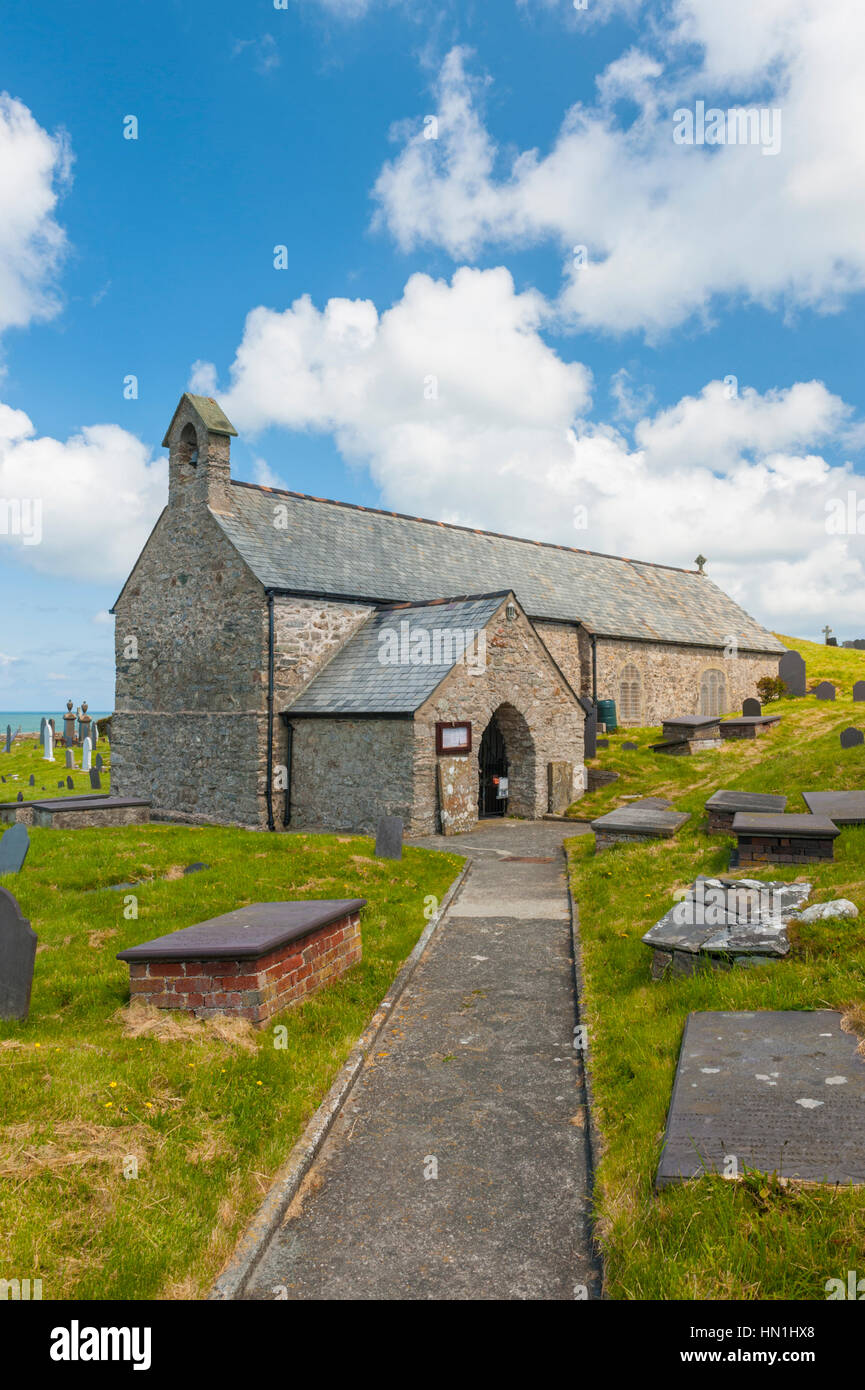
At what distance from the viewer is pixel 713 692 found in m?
35.9

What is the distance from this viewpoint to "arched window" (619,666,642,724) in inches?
1261

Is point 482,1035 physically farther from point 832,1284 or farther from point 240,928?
point 832,1284

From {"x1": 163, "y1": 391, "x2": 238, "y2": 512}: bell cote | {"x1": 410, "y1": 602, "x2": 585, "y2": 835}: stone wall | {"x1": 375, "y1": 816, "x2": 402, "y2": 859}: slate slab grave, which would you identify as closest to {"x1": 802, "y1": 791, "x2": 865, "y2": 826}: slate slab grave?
{"x1": 375, "y1": 816, "x2": 402, "y2": 859}: slate slab grave

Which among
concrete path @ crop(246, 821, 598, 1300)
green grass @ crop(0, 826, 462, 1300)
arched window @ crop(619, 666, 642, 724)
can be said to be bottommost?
concrete path @ crop(246, 821, 598, 1300)

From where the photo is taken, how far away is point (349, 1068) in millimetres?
5820

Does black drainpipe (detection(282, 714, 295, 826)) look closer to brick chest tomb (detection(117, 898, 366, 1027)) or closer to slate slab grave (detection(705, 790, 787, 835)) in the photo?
slate slab grave (detection(705, 790, 787, 835))

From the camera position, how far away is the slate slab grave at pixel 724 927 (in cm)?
646

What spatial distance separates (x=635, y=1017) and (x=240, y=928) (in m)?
3.35

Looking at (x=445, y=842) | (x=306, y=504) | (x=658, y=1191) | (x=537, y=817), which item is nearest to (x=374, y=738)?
(x=445, y=842)

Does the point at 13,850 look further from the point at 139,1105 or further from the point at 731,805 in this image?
the point at 731,805

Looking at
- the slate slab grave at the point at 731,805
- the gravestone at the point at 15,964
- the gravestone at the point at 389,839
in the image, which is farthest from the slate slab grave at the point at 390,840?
the gravestone at the point at 15,964

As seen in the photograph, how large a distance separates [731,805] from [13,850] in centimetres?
1113

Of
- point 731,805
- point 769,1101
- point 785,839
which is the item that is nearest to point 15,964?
point 769,1101

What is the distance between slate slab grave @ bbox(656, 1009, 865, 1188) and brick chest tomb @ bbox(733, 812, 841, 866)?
14.2 feet
